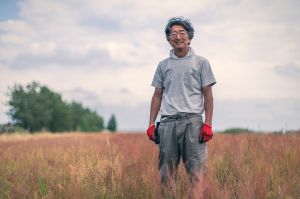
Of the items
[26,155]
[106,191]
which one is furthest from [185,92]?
[26,155]

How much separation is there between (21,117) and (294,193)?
43483 millimetres

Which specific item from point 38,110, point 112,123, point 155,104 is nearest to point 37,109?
point 38,110

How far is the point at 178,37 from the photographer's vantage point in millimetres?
4484

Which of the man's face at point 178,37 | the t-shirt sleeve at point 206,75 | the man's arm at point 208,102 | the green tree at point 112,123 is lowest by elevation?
the man's arm at point 208,102

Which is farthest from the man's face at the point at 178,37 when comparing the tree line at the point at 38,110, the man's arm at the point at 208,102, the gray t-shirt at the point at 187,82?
the tree line at the point at 38,110

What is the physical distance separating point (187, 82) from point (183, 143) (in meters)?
0.65

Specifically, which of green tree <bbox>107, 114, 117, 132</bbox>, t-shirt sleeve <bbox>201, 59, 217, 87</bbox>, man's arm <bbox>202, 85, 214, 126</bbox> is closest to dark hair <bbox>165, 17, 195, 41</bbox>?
t-shirt sleeve <bbox>201, 59, 217, 87</bbox>

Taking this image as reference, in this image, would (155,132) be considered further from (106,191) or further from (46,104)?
(46,104)

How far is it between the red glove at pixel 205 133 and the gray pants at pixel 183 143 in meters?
0.05

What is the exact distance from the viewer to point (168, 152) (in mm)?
4535

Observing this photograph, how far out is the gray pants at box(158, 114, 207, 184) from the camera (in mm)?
4434

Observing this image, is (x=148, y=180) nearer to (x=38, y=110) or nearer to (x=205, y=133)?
(x=205, y=133)

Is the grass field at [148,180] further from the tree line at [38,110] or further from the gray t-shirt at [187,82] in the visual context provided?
the tree line at [38,110]

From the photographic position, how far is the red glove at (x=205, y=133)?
4359 millimetres
